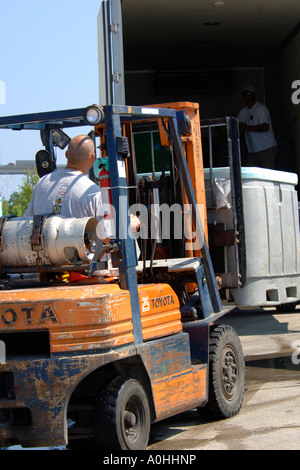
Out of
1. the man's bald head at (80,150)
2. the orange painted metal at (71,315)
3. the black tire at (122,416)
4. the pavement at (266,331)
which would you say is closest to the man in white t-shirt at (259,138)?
the pavement at (266,331)

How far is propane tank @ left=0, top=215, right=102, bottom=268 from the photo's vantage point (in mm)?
4733

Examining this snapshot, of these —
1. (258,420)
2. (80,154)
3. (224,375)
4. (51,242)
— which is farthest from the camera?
(224,375)

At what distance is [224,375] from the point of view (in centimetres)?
605

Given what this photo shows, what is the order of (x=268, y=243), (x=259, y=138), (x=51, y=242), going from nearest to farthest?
(x=51, y=242) → (x=268, y=243) → (x=259, y=138)

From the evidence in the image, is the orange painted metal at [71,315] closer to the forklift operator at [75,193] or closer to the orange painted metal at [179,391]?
the forklift operator at [75,193]

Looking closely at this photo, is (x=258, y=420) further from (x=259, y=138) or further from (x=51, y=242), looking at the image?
(x=259, y=138)

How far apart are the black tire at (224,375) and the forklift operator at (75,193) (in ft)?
4.63

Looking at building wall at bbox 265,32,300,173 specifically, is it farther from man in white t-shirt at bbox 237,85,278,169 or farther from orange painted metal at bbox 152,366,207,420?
orange painted metal at bbox 152,366,207,420

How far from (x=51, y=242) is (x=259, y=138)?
7.87 m

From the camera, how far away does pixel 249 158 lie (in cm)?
1203

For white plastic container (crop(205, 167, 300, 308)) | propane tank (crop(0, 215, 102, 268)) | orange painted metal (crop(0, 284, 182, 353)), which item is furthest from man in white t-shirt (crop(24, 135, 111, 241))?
white plastic container (crop(205, 167, 300, 308))

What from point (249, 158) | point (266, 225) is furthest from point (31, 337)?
point (249, 158)

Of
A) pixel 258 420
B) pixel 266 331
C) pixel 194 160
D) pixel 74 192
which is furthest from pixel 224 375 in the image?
pixel 266 331
